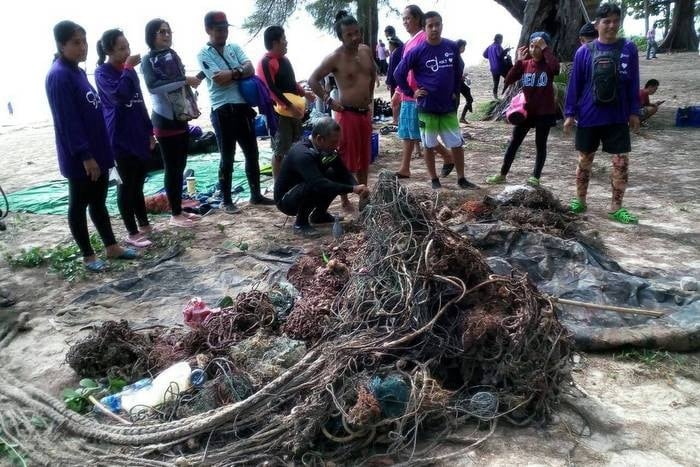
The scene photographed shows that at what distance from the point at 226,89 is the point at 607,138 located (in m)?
3.70

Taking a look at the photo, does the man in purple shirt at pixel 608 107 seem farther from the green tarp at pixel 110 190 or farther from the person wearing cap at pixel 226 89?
the green tarp at pixel 110 190

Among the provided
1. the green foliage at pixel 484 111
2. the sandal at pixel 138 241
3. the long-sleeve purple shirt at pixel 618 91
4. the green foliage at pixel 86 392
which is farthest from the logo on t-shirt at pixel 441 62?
the green foliage at pixel 484 111

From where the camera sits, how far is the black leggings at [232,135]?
217 inches

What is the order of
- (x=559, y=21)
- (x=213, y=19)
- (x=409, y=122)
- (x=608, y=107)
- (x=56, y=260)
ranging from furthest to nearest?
(x=559, y=21), (x=409, y=122), (x=213, y=19), (x=608, y=107), (x=56, y=260)

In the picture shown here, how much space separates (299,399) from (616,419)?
142cm

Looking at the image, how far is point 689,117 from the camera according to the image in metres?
8.95

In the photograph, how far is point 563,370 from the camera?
248 cm

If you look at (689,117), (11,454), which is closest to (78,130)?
(11,454)

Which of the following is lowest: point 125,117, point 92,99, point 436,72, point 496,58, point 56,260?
point 56,260

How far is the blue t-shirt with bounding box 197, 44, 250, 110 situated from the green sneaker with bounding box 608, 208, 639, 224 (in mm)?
3760

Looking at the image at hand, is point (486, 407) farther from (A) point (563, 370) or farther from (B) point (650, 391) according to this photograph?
(B) point (650, 391)

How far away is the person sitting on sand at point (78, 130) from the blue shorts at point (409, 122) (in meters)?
3.55

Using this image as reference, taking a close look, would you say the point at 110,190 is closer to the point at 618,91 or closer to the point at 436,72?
the point at 436,72

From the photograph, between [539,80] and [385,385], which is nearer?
[385,385]
